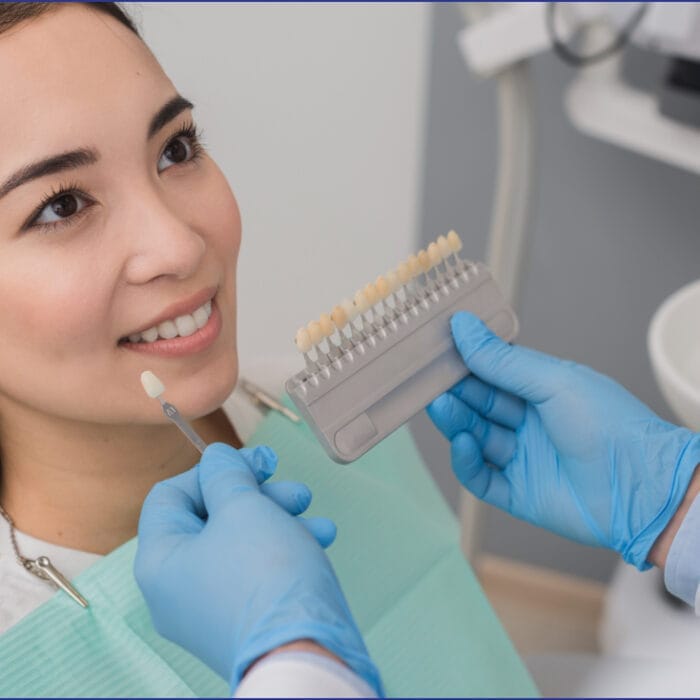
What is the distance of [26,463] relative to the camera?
104 cm

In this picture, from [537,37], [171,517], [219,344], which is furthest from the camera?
[537,37]

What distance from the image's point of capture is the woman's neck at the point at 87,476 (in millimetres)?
1017

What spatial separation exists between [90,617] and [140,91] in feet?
1.57

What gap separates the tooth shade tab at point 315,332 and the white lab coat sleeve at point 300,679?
297 millimetres

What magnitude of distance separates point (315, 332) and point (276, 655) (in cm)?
30

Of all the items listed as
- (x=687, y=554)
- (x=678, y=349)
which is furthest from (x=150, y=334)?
(x=678, y=349)

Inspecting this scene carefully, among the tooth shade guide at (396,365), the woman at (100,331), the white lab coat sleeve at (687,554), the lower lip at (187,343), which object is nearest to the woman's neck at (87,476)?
the woman at (100,331)

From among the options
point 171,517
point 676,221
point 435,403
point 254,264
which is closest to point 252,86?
point 254,264

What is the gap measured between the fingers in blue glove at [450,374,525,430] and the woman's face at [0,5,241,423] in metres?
0.28

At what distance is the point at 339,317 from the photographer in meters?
0.91

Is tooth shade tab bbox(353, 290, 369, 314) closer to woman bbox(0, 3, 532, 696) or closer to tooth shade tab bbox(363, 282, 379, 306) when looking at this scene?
tooth shade tab bbox(363, 282, 379, 306)

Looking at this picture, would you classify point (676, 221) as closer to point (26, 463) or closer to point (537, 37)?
point (537, 37)

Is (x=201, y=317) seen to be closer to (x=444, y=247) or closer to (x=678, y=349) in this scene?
(x=444, y=247)

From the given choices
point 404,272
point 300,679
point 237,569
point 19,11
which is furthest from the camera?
point 404,272
